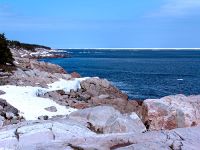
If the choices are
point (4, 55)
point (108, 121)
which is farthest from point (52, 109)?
point (4, 55)

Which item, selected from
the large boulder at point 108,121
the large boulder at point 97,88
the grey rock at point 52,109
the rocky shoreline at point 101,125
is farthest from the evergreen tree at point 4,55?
the large boulder at point 108,121

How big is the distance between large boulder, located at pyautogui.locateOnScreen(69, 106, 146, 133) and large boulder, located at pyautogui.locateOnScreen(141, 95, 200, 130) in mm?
429

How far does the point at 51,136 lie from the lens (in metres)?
12.2

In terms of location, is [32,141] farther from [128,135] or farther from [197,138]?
[197,138]

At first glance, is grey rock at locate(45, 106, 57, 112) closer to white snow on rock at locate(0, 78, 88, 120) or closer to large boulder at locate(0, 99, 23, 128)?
white snow on rock at locate(0, 78, 88, 120)

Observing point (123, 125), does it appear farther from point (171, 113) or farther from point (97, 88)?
point (97, 88)

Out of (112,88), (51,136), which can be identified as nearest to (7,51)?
(112,88)

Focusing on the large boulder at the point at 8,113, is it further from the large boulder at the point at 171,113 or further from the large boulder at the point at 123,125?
the large boulder at the point at 171,113

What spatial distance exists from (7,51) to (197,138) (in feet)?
107

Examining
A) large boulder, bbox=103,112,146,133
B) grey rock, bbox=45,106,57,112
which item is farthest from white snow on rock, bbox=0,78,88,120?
large boulder, bbox=103,112,146,133

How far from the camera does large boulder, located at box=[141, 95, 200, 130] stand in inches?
607

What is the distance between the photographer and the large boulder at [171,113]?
50.6ft

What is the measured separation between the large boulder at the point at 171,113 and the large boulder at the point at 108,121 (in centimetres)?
43

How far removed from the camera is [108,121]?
15531 mm
